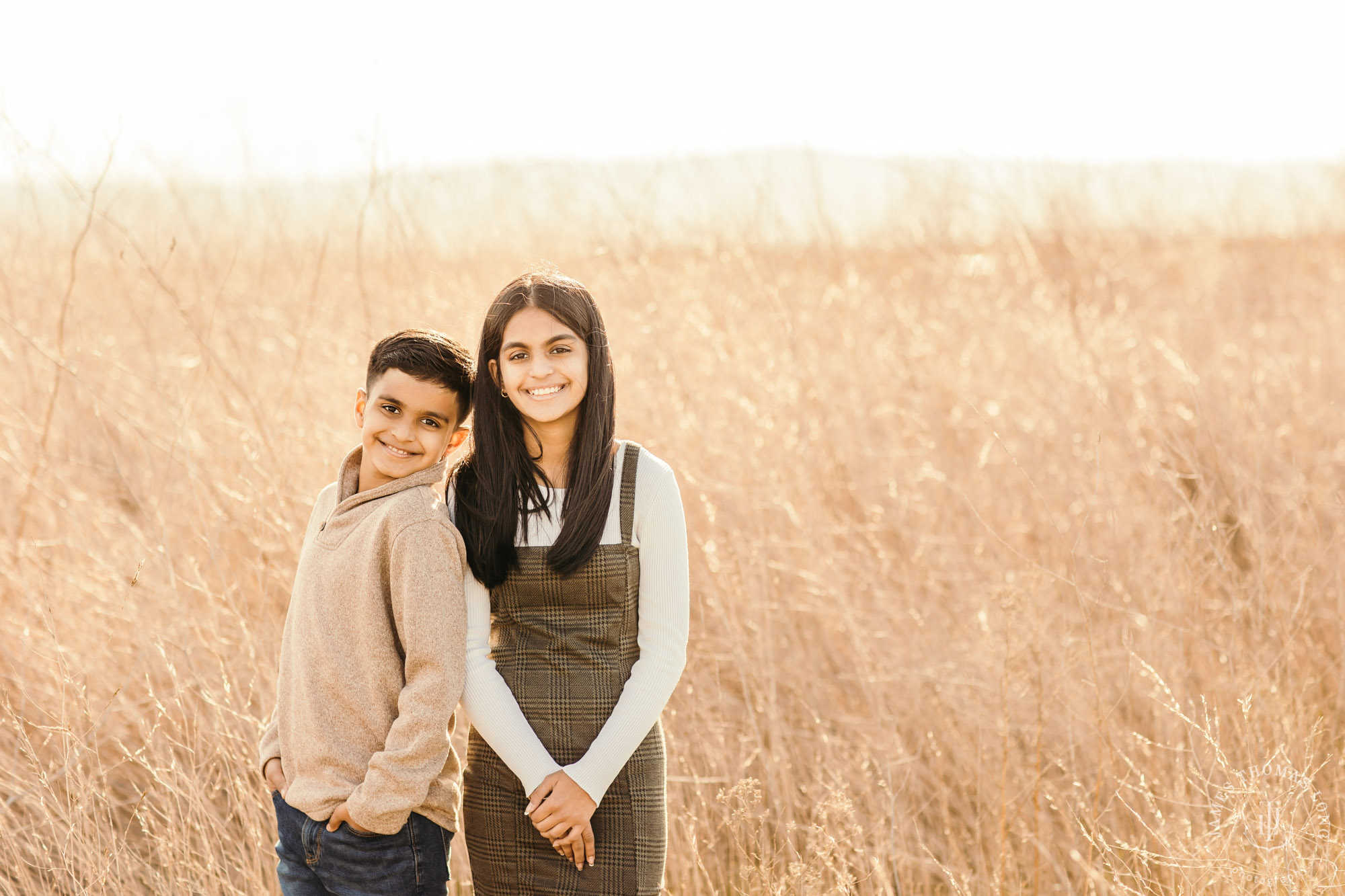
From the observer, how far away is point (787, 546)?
286 centimetres

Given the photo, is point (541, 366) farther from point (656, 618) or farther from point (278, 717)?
point (278, 717)

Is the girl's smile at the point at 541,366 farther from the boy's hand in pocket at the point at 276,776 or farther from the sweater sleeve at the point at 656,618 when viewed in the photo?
the boy's hand in pocket at the point at 276,776

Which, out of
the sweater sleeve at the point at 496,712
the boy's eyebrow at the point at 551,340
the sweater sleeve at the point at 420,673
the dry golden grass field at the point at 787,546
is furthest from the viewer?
the dry golden grass field at the point at 787,546

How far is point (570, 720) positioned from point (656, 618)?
207mm

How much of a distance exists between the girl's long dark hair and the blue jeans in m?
0.40

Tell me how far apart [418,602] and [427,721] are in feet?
0.56

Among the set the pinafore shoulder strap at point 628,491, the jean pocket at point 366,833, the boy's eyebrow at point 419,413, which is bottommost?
the jean pocket at point 366,833

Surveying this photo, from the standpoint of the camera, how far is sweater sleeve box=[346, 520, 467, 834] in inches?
53.8

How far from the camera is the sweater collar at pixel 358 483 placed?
1500 millimetres

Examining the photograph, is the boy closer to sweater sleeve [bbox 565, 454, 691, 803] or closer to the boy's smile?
the boy's smile

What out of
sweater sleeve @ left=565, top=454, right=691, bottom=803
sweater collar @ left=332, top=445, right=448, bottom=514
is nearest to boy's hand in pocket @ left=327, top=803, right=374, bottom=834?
sweater sleeve @ left=565, top=454, right=691, bottom=803

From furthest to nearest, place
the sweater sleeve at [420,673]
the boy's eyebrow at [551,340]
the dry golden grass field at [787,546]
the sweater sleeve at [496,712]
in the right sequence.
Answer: the dry golden grass field at [787,546] → the boy's eyebrow at [551,340] → the sweater sleeve at [496,712] → the sweater sleeve at [420,673]

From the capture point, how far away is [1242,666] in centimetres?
218

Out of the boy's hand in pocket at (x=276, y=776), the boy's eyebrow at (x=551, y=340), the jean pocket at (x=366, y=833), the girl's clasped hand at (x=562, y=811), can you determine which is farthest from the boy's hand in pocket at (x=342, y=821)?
the boy's eyebrow at (x=551, y=340)
